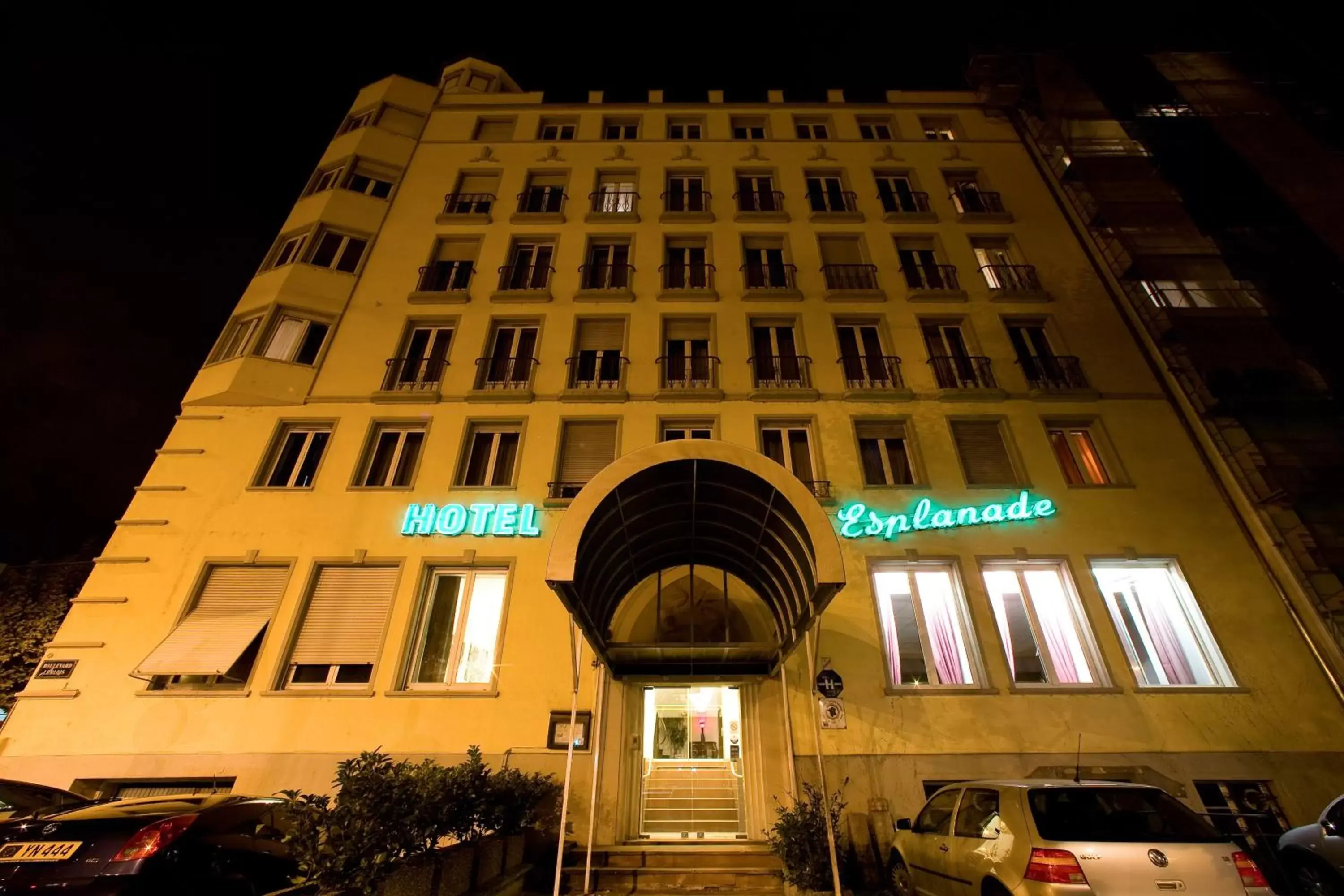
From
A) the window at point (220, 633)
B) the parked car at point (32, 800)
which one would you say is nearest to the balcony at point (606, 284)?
the window at point (220, 633)

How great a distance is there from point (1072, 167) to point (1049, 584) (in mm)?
13739

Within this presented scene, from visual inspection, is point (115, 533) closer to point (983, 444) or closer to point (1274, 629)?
point (983, 444)

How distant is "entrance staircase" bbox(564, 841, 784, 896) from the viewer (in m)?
8.42

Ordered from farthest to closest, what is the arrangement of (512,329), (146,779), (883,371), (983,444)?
(512,329)
(883,371)
(983,444)
(146,779)

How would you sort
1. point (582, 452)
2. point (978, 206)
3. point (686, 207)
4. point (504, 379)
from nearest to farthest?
point (582, 452), point (504, 379), point (978, 206), point (686, 207)

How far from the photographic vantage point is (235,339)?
1530 cm

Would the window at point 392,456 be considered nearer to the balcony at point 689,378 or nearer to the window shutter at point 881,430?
the balcony at point 689,378

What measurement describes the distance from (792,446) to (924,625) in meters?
4.79

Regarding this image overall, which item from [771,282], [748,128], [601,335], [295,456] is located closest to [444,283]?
[601,335]

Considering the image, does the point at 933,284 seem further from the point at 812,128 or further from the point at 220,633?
the point at 220,633

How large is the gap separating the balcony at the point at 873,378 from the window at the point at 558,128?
543 inches

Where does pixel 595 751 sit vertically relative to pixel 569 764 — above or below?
above

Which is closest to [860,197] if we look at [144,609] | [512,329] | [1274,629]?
[512,329]

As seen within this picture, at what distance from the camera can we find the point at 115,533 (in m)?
12.3
